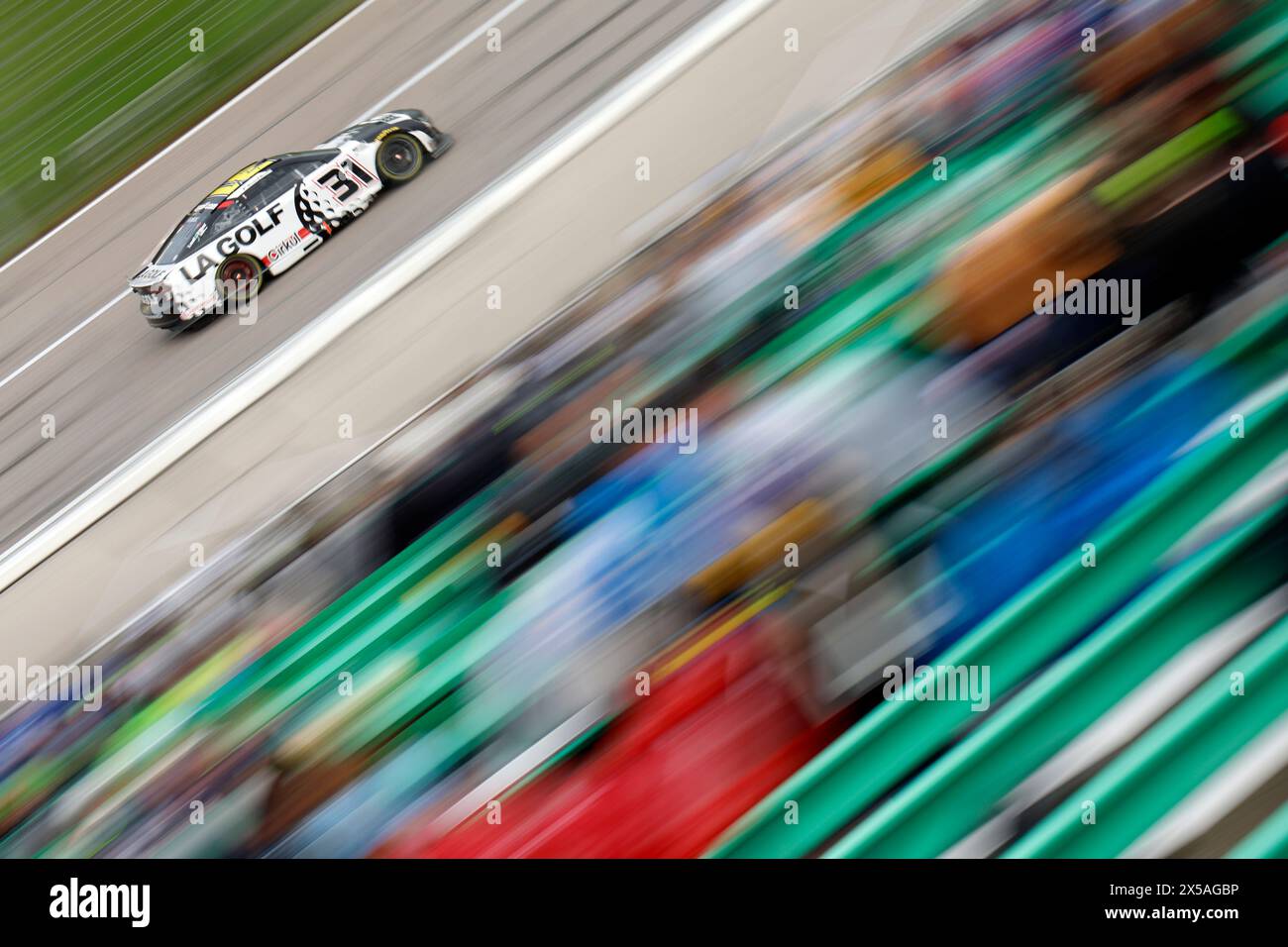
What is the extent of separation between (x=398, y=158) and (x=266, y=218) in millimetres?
1205

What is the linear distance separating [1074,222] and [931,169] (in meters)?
0.78

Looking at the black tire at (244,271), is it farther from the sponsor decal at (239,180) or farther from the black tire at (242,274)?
the sponsor decal at (239,180)

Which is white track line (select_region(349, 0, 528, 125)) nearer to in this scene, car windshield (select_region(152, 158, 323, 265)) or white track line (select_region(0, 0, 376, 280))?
white track line (select_region(0, 0, 376, 280))

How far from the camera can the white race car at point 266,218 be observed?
9.30 metres

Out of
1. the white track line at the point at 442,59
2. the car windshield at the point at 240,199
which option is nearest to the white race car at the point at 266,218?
the car windshield at the point at 240,199

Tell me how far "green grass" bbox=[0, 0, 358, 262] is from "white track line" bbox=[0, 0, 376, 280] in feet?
0.23

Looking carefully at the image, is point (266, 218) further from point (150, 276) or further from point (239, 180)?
point (150, 276)

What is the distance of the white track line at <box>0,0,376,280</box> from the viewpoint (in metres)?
11.9

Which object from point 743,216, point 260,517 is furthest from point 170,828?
point 743,216

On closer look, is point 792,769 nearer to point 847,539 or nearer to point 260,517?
point 847,539

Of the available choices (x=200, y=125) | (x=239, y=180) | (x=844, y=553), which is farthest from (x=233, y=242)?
(x=844, y=553)

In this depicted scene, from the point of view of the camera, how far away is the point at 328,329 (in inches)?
230

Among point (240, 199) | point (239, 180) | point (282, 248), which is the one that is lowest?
point (282, 248)

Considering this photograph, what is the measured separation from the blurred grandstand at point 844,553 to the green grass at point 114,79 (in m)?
8.19
